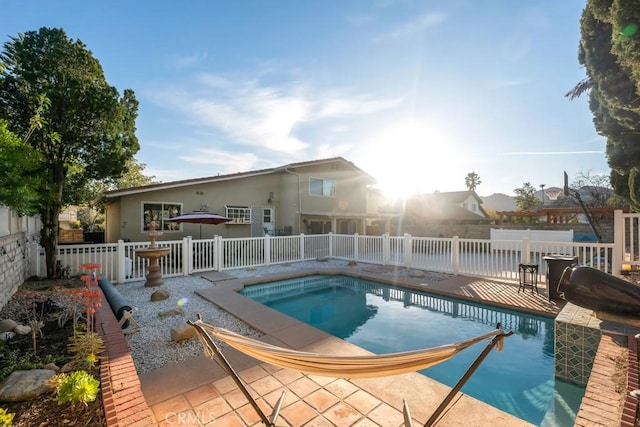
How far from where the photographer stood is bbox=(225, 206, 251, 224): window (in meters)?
14.6

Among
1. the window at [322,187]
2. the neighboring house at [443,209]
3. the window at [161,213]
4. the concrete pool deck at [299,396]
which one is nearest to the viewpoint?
the concrete pool deck at [299,396]

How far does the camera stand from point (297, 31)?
8594 mm

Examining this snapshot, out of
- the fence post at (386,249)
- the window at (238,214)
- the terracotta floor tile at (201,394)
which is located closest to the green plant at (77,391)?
the terracotta floor tile at (201,394)

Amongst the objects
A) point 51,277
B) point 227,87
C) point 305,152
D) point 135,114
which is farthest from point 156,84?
point 305,152

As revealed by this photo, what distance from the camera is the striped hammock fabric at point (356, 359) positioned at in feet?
5.90

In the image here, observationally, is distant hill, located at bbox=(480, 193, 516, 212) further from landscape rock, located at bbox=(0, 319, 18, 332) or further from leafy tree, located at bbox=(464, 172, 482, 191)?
landscape rock, located at bbox=(0, 319, 18, 332)

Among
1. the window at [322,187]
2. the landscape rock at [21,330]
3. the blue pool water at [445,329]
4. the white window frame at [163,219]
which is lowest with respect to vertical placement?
the blue pool water at [445,329]

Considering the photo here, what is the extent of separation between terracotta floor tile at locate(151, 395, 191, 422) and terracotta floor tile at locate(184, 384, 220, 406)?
2.2 inches

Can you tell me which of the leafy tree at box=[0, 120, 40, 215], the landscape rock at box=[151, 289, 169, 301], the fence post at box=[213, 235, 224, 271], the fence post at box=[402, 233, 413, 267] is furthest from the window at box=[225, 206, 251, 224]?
the leafy tree at box=[0, 120, 40, 215]

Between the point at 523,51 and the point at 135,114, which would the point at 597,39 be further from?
the point at 135,114

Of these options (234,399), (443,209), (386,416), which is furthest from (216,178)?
(443,209)

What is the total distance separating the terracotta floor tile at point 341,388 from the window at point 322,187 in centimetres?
1411

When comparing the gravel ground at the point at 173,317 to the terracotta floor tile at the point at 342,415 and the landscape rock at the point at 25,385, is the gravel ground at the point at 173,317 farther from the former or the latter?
the terracotta floor tile at the point at 342,415

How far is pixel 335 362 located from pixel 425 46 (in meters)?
9.02
